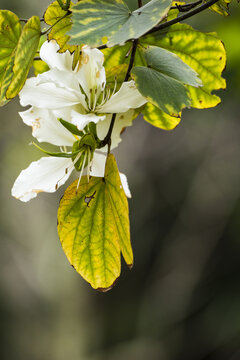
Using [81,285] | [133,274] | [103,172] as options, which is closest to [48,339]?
[81,285]

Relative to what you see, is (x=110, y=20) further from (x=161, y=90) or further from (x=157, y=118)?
(x=157, y=118)

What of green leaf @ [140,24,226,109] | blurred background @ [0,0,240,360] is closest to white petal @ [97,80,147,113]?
green leaf @ [140,24,226,109]

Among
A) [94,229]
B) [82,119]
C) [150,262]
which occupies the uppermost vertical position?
[82,119]

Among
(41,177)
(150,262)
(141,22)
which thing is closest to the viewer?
(141,22)

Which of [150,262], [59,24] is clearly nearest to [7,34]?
[59,24]

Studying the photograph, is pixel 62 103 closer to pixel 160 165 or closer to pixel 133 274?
pixel 160 165
